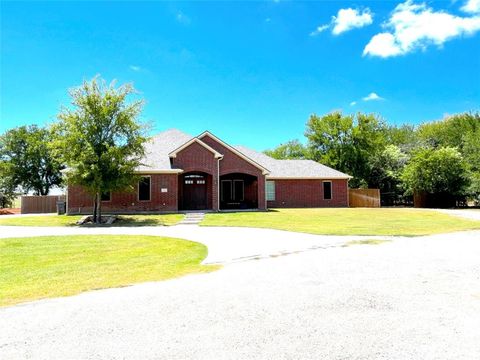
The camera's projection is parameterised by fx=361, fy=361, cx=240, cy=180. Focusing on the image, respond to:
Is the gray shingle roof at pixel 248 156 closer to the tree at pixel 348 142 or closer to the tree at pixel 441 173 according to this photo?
the tree at pixel 441 173

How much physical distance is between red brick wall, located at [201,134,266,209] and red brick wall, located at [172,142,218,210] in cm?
97

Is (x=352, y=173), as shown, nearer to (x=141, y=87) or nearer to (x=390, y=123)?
(x=390, y=123)

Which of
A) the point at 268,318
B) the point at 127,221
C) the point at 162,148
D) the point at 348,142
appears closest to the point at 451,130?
the point at 348,142

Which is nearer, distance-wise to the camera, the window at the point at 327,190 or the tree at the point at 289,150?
the window at the point at 327,190

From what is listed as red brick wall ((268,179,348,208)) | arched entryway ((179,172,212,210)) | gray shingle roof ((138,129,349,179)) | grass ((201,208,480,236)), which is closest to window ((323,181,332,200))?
red brick wall ((268,179,348,208))

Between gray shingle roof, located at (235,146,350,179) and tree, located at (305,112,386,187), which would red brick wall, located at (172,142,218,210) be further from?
tree, located at (305,112,386,187)

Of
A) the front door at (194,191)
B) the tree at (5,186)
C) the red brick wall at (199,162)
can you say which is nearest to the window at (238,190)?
the front door at (194,191)

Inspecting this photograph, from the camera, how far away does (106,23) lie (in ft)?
52.2

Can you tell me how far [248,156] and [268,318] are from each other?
89.0 feet

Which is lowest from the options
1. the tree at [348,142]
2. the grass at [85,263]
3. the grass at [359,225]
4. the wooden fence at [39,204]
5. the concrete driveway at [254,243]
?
the grass at [85,263]

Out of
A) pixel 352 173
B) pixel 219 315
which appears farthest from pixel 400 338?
pixel 352 173

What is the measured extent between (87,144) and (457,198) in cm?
3183

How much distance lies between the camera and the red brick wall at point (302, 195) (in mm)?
31297

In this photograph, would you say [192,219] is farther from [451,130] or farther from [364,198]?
[451,130]
